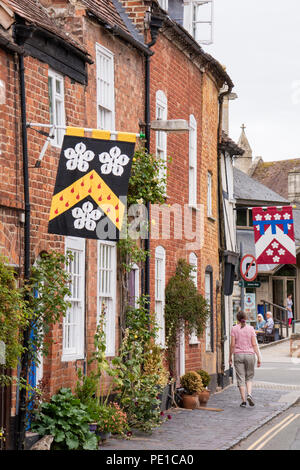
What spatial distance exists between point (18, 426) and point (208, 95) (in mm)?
13001

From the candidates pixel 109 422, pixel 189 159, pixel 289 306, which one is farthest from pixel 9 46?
pixel 289 306

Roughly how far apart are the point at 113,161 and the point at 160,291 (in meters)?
6.97

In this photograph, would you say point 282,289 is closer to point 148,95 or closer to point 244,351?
point 244,351

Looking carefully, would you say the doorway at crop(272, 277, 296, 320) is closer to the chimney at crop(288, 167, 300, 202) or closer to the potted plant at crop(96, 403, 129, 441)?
the chimney at crop(288, 167, 300, 202)

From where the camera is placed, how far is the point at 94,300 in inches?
571

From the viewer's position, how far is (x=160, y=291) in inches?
724

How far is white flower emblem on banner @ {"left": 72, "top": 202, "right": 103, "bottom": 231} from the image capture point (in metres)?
11.6

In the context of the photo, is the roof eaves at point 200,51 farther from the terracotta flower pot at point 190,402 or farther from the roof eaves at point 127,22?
the terracotta flower pot at point 190,402

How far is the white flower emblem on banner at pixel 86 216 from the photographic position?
38.1 ft

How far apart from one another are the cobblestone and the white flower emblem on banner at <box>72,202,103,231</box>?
313cm

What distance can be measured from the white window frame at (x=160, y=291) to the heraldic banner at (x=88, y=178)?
21.2 feet

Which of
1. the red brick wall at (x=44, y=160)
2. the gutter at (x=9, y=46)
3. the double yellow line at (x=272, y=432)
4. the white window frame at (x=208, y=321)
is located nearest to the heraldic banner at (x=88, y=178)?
the red brick wall at (x=44, y=160)

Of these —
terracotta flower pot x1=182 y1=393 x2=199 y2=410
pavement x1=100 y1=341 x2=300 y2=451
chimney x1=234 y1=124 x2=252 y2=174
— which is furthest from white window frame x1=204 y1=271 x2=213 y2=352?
chimney x1=234 y1=124 x2=252 y2=174
